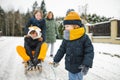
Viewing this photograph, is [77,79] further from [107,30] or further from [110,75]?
[107,30]

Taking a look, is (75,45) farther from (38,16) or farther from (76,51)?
(38,16)

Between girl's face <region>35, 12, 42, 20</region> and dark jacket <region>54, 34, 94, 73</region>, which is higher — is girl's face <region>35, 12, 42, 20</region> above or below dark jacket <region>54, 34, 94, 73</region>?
above

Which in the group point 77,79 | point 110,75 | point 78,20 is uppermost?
point 78,20

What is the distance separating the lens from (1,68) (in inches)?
225

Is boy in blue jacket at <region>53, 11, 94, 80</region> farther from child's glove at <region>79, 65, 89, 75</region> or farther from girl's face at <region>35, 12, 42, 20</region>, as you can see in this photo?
girl's face at <region>35, 12, 42, 20</region>

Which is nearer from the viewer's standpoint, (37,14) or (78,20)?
(78,20)

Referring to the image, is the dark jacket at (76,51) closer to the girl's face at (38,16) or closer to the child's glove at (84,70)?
the child's glove at (84,70)

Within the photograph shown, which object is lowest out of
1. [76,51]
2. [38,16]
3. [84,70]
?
[84,70]

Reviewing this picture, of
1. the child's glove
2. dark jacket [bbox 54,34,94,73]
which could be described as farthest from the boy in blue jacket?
the child's glove

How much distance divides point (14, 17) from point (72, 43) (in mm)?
69213

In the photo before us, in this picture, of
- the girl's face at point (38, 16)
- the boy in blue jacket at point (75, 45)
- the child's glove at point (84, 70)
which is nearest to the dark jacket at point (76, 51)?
the boy in blue jacket at point (75, 45)

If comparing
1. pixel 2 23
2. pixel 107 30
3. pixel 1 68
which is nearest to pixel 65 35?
pixel 1 68

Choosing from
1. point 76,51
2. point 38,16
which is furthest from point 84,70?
point 38,16

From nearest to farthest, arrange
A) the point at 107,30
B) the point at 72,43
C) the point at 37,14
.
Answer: the point at 72,43 → the point at 37,14 → the point at 107,30
